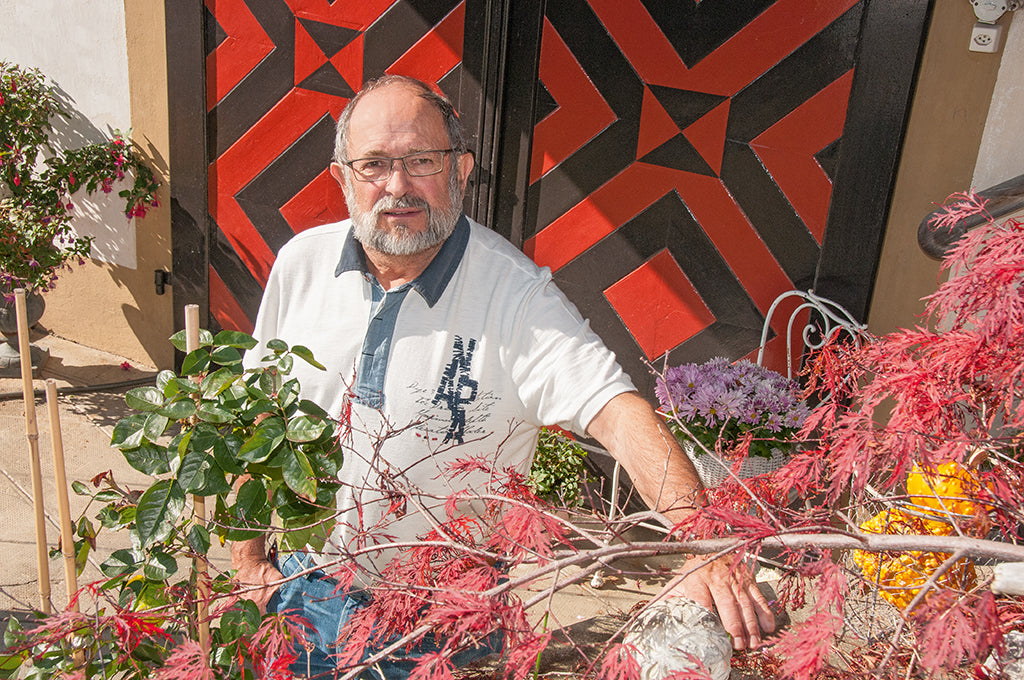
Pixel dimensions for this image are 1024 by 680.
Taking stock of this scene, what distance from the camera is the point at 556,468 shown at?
10.4 feet

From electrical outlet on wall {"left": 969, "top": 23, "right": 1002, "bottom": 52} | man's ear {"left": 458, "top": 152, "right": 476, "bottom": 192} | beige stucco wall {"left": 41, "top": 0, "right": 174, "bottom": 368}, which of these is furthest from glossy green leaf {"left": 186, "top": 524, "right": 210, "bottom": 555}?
beige stucco wall {"left": 41, "top": 0, "right": 174, "bottom": 368}

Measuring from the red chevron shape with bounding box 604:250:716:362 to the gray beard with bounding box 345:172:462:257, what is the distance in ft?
4.77

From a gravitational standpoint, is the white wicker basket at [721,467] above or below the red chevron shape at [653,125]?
below

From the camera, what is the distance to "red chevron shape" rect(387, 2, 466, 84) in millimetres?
3457

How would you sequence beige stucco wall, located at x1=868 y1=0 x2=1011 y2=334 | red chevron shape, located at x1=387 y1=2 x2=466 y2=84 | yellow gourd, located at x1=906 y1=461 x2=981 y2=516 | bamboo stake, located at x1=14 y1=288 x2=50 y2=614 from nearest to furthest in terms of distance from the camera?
1. yellow gourd, located at x1=906 y1=461 x2=981 y2=516
2. bamboo stake, located at x1=14 y1=288 x2=50 y2=614
3. beige stucco wall, located at x1=868 y1=0 x2=1011 y2=334
4. red chevron shape, located at x1=387 y1=2 x2=466 y2=84

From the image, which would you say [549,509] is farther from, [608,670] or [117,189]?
[117,189]

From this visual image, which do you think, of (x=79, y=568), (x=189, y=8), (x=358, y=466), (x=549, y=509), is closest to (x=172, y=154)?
(x=189, y=8)

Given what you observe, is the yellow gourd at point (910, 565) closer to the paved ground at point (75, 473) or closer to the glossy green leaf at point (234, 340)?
the paved ground at point (75, 473)

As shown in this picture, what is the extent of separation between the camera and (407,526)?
191 centimetres

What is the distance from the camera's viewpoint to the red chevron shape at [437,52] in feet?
11.3

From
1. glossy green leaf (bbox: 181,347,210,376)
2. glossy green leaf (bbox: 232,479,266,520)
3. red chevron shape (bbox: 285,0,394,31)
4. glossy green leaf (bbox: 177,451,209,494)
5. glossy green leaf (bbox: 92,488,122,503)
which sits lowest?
glossy green leaf (bbox: 232,479,266,520)

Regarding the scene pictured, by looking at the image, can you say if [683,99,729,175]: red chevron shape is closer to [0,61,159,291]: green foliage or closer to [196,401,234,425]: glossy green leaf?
[196,401,234,425]: glossy green leaf

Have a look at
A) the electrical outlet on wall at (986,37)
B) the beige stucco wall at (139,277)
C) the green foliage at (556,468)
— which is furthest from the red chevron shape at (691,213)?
the beige stucco wall at (139,277)

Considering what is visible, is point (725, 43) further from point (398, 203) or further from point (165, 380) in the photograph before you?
point (165, 380)
